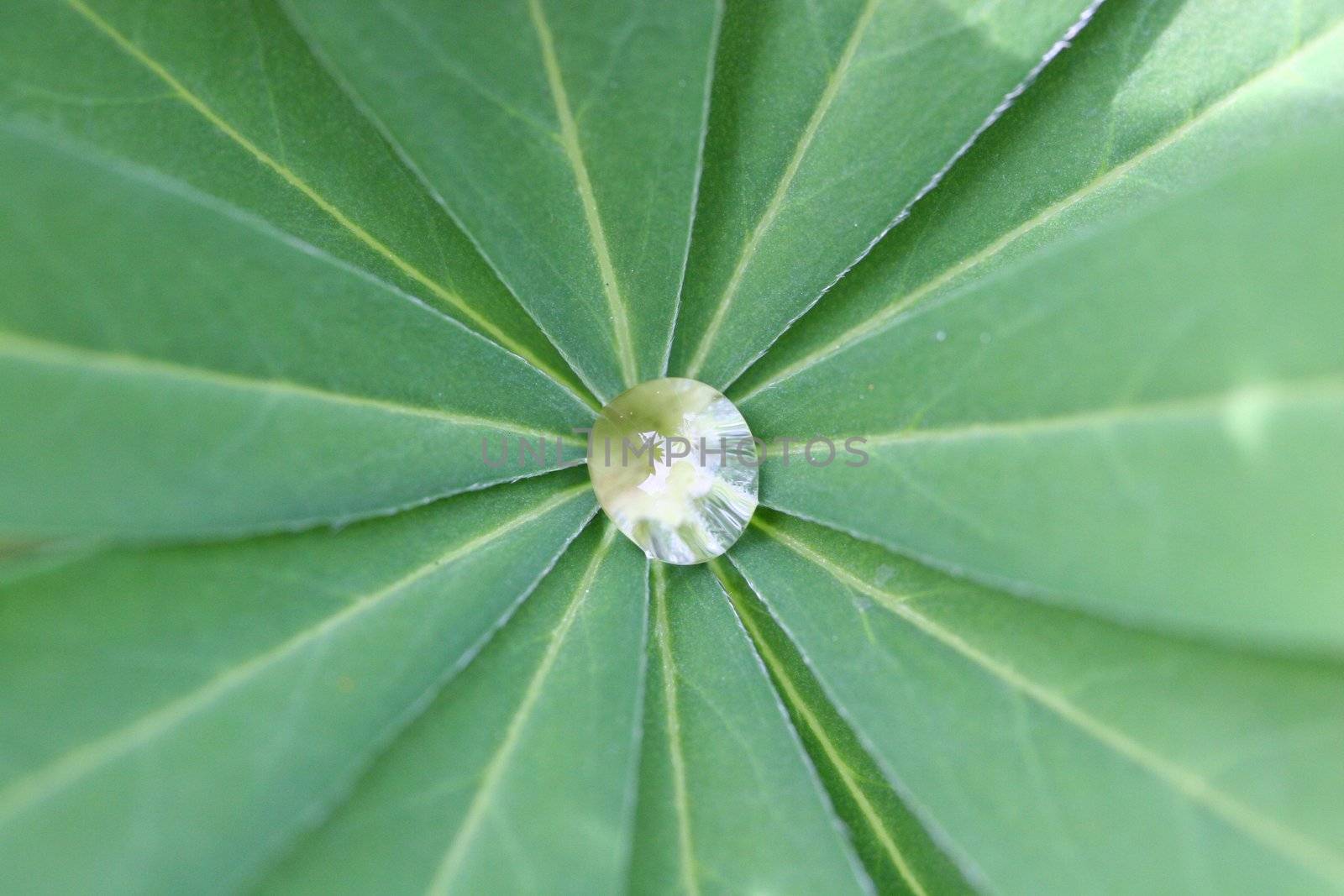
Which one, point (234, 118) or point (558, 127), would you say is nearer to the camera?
point (558, 127)

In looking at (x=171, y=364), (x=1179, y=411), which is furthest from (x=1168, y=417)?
(x=171, y=364)

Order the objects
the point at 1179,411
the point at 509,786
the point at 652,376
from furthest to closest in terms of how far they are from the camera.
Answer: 1. the point at 652,376
2. the point at 509,786
3. the point at 1179,411

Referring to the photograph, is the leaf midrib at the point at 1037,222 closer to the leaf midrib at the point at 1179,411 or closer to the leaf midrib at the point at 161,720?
the leaf midrib at the point at 1179,411

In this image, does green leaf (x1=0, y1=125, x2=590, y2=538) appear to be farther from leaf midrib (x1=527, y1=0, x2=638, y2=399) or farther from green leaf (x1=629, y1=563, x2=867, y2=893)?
green leaf (x1=629, y1=563, x2=867, y2=893)

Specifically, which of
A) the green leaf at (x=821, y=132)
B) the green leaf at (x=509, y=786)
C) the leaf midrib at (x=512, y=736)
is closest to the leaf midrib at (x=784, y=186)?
the green leaf at (x=821, y=132)

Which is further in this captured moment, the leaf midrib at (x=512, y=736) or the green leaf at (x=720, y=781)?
the green leaf at (x=720, y=781)

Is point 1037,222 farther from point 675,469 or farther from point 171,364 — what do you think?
point 171,364

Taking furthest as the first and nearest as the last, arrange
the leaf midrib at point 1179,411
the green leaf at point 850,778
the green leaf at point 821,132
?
the green leaf at point 850,778
the green leaf at point 821,132
the leaf midrib at point 1179,411
